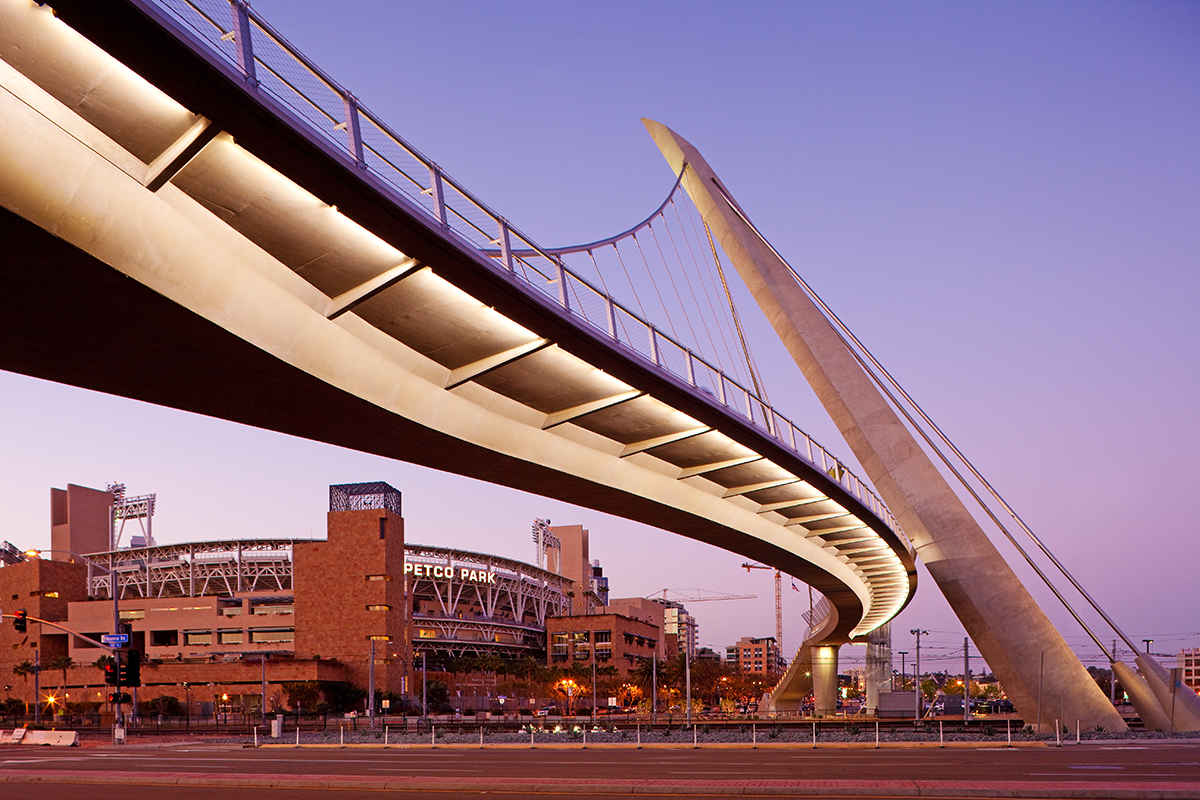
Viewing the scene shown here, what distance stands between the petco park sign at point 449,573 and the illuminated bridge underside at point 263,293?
116460 millimetres

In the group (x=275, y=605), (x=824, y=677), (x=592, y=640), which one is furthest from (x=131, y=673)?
(x=592, y=640)

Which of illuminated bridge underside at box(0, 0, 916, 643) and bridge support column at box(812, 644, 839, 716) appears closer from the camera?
illuminated bridge underside at box(0, 0, 916, 643)

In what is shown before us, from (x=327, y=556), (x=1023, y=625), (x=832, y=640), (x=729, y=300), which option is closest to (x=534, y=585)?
(x=327, y=556)

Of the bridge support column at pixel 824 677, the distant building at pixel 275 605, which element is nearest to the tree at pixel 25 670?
the distant building at pixel 275 605

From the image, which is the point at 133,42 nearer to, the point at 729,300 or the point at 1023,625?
the point at 1023,625

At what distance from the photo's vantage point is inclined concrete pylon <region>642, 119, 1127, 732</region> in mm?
32469

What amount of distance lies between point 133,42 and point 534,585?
523 ft

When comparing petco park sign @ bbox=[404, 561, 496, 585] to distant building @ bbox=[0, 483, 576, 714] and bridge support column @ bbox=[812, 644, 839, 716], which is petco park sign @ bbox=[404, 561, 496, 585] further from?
bridge support column @ bbox=[812, 644, 839, 716]

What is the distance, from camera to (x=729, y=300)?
146ft

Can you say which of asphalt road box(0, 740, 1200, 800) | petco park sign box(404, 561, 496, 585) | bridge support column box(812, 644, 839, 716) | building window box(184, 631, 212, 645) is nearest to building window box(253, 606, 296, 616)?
building window box(184, 631, 212, 645)

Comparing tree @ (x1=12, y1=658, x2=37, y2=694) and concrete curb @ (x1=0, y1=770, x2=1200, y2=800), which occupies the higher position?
concrete curb @ (x1=0, y1=770, x2=1200, y2=800)

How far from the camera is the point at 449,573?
145375 mm

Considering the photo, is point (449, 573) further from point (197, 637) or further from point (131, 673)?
point (131, 673)

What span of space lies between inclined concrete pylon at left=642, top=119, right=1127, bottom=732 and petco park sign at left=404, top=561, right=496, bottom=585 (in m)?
107
